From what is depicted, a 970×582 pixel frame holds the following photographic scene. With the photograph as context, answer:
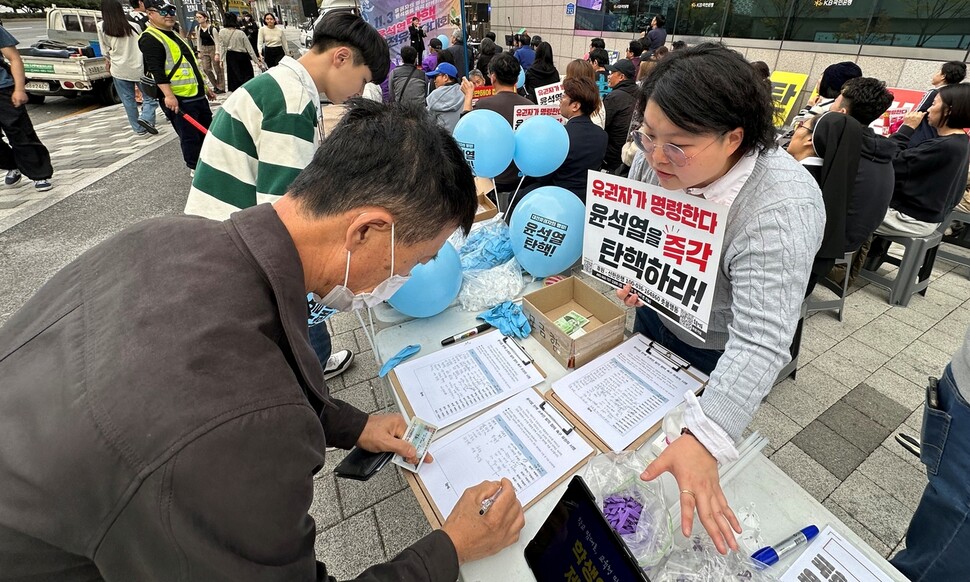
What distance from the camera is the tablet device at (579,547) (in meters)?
0.77

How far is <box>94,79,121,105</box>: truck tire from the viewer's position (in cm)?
999

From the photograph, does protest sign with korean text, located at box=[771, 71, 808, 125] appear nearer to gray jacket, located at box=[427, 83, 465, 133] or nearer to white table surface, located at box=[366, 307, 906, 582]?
gray jacket, located at box=[427, 83, 465, 133]

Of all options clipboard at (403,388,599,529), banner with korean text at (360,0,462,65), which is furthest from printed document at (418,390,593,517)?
banner with korean text at (360,0,462,65)

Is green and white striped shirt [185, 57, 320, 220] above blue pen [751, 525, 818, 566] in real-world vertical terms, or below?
above

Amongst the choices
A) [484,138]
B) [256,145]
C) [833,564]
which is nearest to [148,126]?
[484,138]

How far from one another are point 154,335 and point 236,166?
4.42 ft

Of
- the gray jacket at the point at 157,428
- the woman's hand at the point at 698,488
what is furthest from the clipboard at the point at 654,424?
the gray jacket at the point at 157,428

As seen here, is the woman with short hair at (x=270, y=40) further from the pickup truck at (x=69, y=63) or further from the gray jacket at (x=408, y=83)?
the gray jacket at (x=408, y=83)

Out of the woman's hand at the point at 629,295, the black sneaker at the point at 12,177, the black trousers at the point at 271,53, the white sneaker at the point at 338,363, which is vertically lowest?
the white sneaker at the point at 338,363

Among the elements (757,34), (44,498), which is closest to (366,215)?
(44,498)

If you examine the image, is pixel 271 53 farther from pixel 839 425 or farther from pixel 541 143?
pixel 839 425

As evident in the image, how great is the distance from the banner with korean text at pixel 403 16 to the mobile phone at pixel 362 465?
6.23 meters

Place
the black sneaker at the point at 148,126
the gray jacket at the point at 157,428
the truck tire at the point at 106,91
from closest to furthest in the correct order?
the gray jacket at the point at 157,428 → the black sneaker at the point at 148,126 → the truck tire at the point at 106,91

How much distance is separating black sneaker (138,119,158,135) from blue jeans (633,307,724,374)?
950 centimetres
